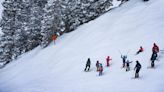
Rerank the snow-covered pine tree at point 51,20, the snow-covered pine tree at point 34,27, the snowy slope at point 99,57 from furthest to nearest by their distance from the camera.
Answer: the snow-covered pine tree at point 34,27, the snow-covered pine tree at point 51,20, the snowy slope at point 99,57

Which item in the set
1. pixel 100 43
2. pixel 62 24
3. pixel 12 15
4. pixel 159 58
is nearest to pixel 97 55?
pixel 100 43

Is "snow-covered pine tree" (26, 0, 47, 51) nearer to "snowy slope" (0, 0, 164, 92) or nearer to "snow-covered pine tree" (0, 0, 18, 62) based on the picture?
"snow-covered pine tree" (0, 0, 18, 62)

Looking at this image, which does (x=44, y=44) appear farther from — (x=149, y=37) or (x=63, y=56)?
(x=149, y=37)

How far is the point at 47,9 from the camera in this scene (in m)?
56.7

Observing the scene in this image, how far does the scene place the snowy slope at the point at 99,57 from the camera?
28.7 m

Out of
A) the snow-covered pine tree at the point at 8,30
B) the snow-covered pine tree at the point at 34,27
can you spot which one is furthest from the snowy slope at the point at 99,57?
the snow-covered pine tree at the point at 34,27

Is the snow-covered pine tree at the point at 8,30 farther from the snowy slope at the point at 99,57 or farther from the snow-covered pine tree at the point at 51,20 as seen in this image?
the snow-covered pine tree at the point at 51,20

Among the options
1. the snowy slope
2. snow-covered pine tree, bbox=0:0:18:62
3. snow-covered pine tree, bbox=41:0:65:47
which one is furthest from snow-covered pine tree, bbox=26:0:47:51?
the snowy slope

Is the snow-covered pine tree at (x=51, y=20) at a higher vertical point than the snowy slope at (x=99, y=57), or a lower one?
higher

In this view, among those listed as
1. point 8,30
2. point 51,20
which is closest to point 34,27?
point 8,30

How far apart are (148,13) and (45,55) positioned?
1842 cm

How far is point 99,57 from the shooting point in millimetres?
38656

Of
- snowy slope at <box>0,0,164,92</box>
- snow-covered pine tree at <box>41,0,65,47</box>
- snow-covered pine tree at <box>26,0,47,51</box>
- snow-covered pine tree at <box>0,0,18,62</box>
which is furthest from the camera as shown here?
snow-covered pine tree at <box>26,0,47,51</box>

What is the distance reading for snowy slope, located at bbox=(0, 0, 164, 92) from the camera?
94.0 feet
